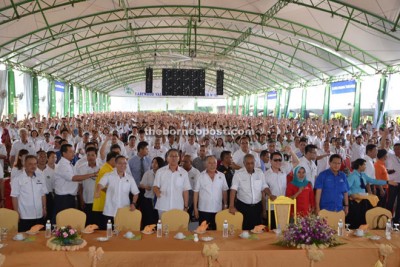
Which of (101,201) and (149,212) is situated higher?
(101,201)

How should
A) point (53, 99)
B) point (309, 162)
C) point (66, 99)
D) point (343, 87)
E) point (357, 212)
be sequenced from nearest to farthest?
1. point (357, 212)
2. point (309, 162)
3. point (343, 87)
4. point (53, 99)
5. point (66, 99)

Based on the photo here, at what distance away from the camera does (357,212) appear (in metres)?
6.16

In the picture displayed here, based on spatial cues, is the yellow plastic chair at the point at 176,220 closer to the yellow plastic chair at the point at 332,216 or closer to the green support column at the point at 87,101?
the yellow plastic chair at the point at 332,216

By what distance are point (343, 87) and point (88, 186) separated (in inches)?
846

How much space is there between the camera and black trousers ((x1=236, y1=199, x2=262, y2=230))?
18.2 ft

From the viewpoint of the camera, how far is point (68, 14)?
1578 cm

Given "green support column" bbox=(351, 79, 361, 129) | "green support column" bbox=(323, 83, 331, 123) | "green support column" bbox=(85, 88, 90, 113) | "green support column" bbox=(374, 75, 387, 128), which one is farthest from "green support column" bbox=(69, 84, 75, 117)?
"green support column" bbox=(374, 75, 387, 128)

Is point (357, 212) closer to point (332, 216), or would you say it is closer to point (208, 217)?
point (332, 216)

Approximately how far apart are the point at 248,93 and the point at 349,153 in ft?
109

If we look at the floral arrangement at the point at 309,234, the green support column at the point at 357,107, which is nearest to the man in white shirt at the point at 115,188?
the floral arrangement at the point at 309,234

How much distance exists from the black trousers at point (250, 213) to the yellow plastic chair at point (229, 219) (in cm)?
45

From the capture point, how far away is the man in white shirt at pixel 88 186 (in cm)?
586

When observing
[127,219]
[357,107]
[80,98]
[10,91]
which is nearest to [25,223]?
[127,219]

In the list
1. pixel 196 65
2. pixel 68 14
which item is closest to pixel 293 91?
pixel 196 65
